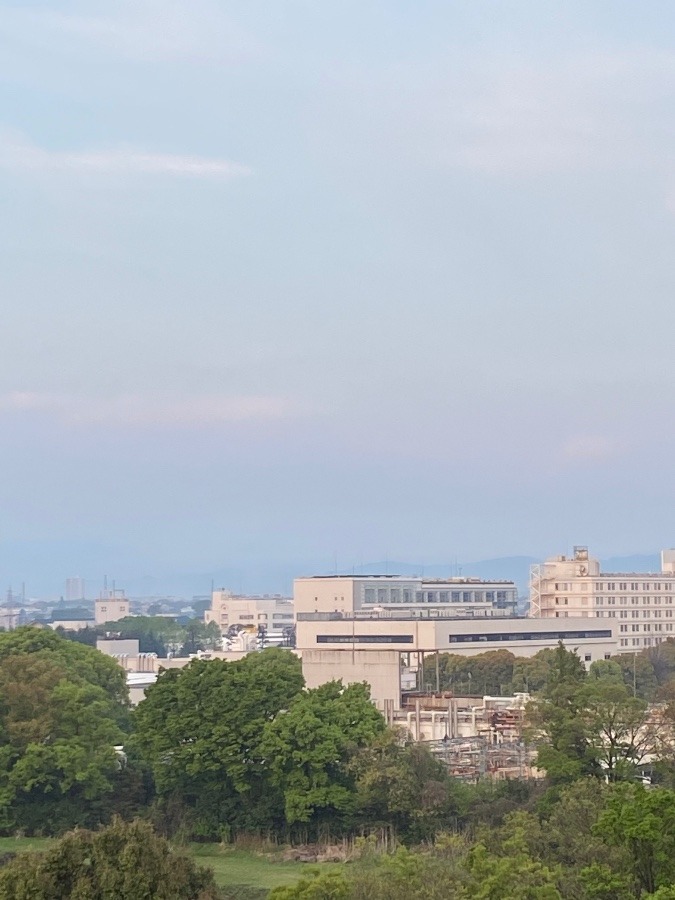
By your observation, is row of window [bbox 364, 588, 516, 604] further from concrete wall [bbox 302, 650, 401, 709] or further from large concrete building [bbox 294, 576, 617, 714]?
concrete wall [bbox 302, 650, 401, 709]

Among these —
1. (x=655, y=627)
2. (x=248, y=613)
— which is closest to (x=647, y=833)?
(x=655, y=627)

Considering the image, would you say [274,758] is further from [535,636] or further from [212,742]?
[535,636]

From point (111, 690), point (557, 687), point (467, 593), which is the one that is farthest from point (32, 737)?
point (467, 593)

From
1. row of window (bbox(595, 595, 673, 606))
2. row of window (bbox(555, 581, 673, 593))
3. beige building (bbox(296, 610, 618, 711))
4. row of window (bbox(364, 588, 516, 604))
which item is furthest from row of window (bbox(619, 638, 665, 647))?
row of window (bbox(364, 588, 516, 604))

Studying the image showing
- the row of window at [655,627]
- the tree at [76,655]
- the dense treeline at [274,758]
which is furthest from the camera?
the row of window at [655,627]

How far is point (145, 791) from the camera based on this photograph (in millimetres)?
40281

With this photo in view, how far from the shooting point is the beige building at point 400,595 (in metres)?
101

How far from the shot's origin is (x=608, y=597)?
99688 mm

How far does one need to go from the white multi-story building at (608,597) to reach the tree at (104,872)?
75.3m

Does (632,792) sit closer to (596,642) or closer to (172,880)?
(172,880)

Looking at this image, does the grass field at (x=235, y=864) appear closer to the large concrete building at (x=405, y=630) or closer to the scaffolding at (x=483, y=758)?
the scaffolding at (x=483, y=758)

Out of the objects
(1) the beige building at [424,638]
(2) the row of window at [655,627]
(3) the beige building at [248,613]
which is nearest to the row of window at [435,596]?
(2) the row of window at [655,627]

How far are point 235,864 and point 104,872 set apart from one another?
16404 millimetres

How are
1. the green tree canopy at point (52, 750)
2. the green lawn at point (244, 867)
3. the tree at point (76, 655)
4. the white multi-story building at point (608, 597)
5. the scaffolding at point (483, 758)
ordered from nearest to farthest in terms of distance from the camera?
the green lawn at point (244, 867), the green tree canopy at point (52, 750), the scaffolding at point (483, 758), the tree at point (76, 655), the white multi-story building at point (608, 597)
